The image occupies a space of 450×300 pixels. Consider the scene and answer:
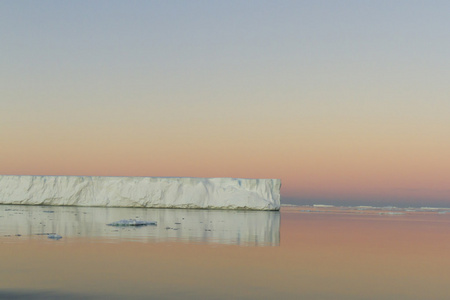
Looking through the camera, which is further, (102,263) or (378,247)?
(378,247)

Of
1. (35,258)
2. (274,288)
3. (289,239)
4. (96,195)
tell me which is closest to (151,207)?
(96,195)

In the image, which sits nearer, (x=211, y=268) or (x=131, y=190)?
(x=211, y=268)

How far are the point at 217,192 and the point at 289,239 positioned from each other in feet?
57.7

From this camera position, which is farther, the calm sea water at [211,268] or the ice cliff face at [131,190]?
the ice cliff face at [131,190]

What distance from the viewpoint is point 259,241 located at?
34.7 feet

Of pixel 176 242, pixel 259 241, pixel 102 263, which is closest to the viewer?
pixel 102 263

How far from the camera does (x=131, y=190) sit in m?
29.3

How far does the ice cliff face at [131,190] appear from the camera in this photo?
29.0m

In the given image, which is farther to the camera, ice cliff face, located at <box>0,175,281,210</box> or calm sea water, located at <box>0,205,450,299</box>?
ice cliff face, located at <box>0,175,281,210</box>

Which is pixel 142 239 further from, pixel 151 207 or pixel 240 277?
pixel 151 207

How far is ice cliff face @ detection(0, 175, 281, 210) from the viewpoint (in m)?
29.0

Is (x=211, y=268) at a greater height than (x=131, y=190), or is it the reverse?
(x=131, y=190)

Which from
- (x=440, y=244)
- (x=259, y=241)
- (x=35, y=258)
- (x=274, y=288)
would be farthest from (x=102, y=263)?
(x=440, y=244)

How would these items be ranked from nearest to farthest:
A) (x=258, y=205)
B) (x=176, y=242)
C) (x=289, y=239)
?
(x=176, y=242)
(x=289, y=239)
(x=258, y=205)
